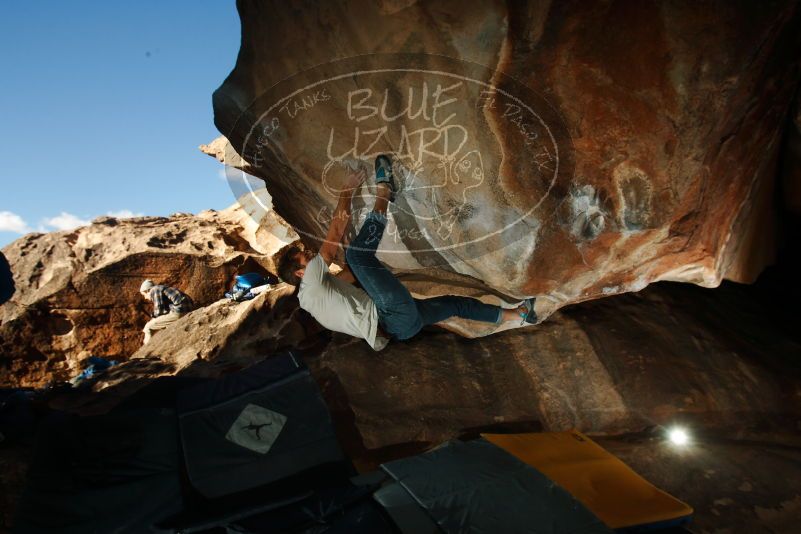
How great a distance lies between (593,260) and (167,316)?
601cm

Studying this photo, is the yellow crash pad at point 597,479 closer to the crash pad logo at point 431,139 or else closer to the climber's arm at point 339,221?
the crash pad logo at point 431,139

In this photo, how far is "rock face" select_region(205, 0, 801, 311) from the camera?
218 cm

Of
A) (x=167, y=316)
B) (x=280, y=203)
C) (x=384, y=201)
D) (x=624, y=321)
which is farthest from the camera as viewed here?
(x=167, y=316)

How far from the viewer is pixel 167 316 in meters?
6.24

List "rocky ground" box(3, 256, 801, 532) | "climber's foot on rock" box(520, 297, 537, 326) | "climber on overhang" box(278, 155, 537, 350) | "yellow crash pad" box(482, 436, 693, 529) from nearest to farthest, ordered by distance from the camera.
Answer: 1. "yellow crash pad" box(482, 436, 693, 529)
2. "climber on overhang" box(278, 155, 537, 350)
3. "rocky ground" box(3, 256, 801, 532)
4. "climber's foot on rock" box(520, 297, 537, 326)

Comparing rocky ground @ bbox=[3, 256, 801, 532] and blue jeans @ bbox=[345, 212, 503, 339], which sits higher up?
blue jeans @ bbox=[345, 212, 503, 339]

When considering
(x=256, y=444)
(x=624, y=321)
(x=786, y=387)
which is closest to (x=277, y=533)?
(x=256, y=444)

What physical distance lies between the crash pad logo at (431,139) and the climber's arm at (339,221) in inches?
6.0

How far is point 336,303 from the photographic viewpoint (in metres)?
2.72

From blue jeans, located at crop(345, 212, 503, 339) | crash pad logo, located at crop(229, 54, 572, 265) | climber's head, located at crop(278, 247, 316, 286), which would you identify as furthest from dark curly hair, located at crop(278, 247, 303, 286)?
blue jeans, located at crop(345, 212, 503, 339)

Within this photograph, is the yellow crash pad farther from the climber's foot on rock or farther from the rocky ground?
the climber's foot on rock

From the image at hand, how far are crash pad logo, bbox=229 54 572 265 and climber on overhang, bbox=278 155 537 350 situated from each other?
21 cm

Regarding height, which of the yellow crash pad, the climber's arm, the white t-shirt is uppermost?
the climber's arm

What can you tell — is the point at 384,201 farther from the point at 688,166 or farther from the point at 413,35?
the point at 688,166
